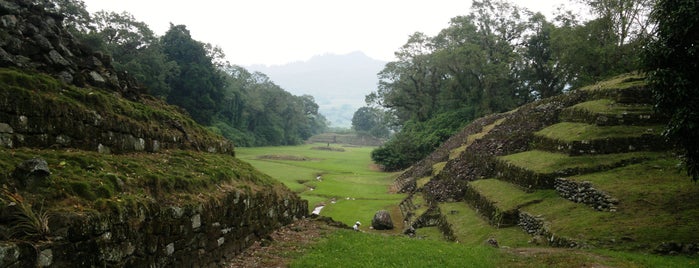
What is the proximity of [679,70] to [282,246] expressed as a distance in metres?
12.5

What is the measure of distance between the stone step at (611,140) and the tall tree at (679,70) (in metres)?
8.19

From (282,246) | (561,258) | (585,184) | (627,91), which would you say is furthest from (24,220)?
(627,91)

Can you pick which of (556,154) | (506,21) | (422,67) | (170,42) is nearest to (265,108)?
(170,42)

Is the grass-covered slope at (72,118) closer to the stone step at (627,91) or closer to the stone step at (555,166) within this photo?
the stone step at (555,166)

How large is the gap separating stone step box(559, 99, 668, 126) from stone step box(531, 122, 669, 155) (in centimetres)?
41

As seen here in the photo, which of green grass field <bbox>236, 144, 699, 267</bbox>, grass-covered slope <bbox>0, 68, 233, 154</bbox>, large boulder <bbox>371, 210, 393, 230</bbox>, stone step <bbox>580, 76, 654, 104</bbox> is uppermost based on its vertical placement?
stone step <bbox>580, 76, 654, 104</bbox>

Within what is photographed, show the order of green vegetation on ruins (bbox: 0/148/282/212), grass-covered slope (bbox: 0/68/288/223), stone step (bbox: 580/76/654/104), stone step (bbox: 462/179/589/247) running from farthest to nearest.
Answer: stone step (bbox: 580/76/654/104) → stone step (bbox: 462/179/589/247) → grass-covered slope (bbox: 0/68/288/223) → green vegetation on ruins (bbox: 0/148/282/212)

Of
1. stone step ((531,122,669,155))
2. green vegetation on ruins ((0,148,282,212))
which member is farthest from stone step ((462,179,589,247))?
green vegetation on ruins ((0,148,282,212))

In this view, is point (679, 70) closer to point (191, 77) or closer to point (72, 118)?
point (72, 118)

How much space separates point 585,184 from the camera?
16594mm

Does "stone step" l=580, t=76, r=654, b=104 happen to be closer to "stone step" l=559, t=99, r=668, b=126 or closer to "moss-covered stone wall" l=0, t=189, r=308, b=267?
"stone step" l=559, t=99, r=668, b=126

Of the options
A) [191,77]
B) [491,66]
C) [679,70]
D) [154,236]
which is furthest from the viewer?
[191,77]

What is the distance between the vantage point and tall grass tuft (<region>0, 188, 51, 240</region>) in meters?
5.41

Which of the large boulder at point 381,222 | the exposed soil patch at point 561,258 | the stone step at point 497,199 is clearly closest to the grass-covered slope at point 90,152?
the exposed soil patch at point 561,258
